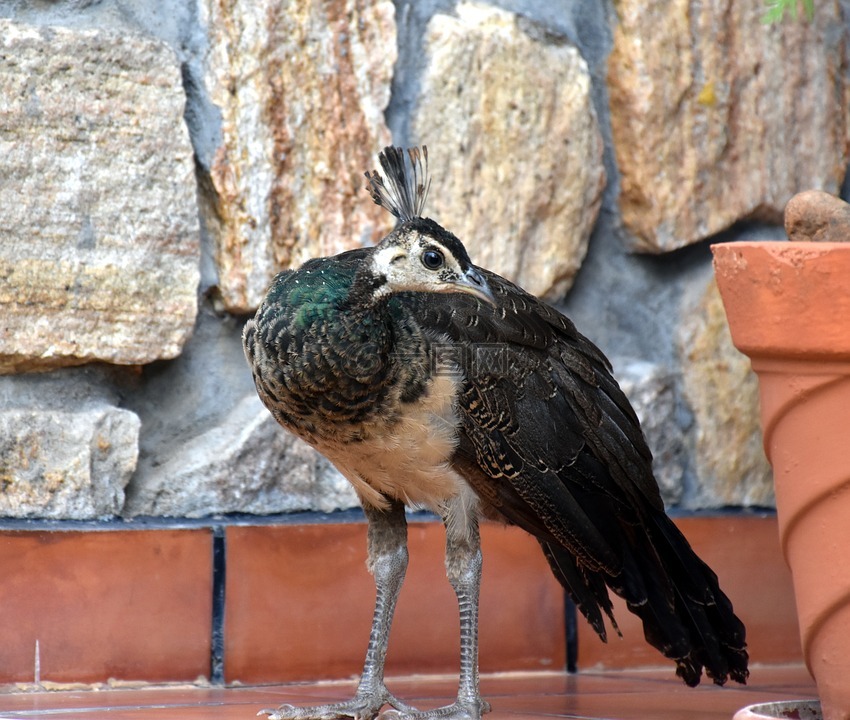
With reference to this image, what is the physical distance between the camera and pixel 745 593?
2.67 meters

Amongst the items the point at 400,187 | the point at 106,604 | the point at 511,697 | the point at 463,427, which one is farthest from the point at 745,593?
the point at 106,604

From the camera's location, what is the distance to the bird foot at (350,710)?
202 cm

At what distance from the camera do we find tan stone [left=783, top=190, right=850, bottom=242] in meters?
1.88

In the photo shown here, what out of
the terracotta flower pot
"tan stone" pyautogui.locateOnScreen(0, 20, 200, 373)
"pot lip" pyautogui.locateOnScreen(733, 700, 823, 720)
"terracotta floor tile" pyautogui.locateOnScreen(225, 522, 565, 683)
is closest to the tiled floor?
"terracotta floor tile" pyautogui.locateOnScreen(225, 522, 565, 683)

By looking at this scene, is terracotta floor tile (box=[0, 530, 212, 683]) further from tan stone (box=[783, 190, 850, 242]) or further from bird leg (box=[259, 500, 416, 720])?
tan stone (box=[783, 190, 850, 242])

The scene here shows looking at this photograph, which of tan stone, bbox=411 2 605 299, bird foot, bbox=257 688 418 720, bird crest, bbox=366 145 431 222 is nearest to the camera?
bird foot, bbox=257 688 418 720

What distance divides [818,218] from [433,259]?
56 centimetres

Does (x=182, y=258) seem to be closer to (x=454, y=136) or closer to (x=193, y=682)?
(x=454, y=136)

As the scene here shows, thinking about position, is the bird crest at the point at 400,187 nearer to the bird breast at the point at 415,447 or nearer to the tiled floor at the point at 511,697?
the bird breast at the point at 415,447

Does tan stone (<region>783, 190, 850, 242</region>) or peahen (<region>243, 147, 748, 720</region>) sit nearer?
tan stone (<region>783, 190, 850, 242</region>)

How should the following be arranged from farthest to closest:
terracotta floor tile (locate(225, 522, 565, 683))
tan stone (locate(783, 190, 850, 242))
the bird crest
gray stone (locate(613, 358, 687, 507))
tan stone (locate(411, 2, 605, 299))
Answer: gray stone (locate(613, 358, 687, 507)), tan stone (locate(411, 2, 605, 299)), terracotta floor tile (locate(225, 522, 565, 683)), the bird crest, tan stone (locate(783, 190, 850, 242))

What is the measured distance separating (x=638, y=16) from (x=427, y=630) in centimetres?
126

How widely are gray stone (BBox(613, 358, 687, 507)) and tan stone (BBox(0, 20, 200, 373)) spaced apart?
2.91ft

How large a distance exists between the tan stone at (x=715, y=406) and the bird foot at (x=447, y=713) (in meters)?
0.83
